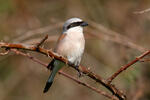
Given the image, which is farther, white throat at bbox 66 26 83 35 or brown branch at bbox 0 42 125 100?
white throat at bbox 66 26 83 35

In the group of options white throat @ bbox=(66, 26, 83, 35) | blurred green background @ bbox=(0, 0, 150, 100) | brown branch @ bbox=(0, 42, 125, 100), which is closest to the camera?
brown branch @ bbox=(0, 42, 125, 100)

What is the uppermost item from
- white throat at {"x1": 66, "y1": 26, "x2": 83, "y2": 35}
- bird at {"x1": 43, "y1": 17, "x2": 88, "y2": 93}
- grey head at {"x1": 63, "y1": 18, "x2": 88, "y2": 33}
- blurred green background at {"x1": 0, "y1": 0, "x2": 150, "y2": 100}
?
grey head at {"x1": 63, "y1": 18, "x2": 88, "y2": 33}

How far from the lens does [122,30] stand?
19.2ft

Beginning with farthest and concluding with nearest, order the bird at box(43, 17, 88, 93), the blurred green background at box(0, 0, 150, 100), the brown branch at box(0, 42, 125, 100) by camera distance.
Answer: the blurred green background at box(0, 0, 150, 100) < the bird at box(43, 17, 88, 93) < the brown branch at box(0, 42, 125, 100)

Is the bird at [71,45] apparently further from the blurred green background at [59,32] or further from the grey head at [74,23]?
the blurred green background at [59,32]

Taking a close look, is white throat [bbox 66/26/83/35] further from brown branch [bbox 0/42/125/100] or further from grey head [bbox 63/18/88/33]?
brown branch [bbox 0/42/125/100]

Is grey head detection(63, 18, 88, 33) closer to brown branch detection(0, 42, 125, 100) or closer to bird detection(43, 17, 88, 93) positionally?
bird detection(43, 17, 88, 93)

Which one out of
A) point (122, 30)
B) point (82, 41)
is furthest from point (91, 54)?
point (82, 41)

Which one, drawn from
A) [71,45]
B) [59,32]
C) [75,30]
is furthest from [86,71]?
[59,32]

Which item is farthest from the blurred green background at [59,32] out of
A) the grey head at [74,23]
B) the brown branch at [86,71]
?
the brown branch at [86,71]

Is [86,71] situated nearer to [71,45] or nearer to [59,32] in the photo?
[71,45]

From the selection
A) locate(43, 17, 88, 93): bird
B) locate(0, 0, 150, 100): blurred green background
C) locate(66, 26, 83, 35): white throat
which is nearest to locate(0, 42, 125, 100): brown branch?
locate(43, 17, 88, 93): bird

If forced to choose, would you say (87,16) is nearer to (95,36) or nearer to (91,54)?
(91,54)

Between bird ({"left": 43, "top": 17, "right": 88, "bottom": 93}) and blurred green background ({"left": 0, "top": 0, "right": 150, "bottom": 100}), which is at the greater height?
bird ({"left": 43, "top": 17, "right": 88, "bottom": 93})
